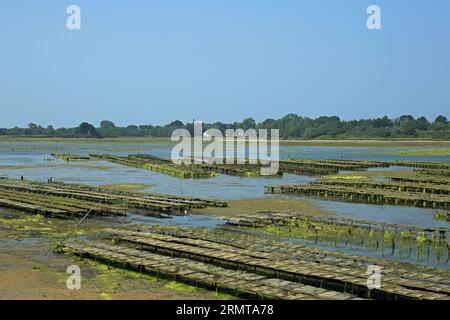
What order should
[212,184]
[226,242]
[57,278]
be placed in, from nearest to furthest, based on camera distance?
[57,278] → [226,242] → [212,184]

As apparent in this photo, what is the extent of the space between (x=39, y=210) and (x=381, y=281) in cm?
2698

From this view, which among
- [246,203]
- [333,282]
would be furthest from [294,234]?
[246,203]

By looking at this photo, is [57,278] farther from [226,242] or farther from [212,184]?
[212,184]

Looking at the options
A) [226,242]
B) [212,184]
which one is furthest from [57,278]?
[212,184]

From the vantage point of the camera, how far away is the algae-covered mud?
774 inches

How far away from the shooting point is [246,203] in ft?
149

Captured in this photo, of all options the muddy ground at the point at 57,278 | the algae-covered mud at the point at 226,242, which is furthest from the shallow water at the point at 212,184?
the muddy ground at the point at 57,278

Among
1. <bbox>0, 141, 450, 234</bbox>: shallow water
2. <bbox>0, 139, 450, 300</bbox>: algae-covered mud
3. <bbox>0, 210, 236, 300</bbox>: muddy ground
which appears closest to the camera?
<bbox>0, 210, 236, 300</bbox>: muddy ground

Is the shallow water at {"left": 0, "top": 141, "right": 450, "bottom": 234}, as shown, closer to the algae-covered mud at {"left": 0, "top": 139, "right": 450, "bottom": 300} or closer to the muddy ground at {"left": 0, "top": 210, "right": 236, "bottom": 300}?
the algae-covered mud at {"left": 0, "top": 139, "right": 450, "bottom": 300}

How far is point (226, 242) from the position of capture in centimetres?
2662

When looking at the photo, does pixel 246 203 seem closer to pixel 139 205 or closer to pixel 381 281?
pixel 139 205

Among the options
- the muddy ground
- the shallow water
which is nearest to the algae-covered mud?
the muddy ground

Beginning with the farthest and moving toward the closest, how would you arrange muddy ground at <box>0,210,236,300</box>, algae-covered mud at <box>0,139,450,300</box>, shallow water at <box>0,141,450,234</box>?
1. shallow water at <box>0,141,450,234</box>
2. algae-covered mud at <box>0,139,450,300</box>
3. muddy ground at <box>0,210,236,300</box>

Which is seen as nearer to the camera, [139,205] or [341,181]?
[139,205]
